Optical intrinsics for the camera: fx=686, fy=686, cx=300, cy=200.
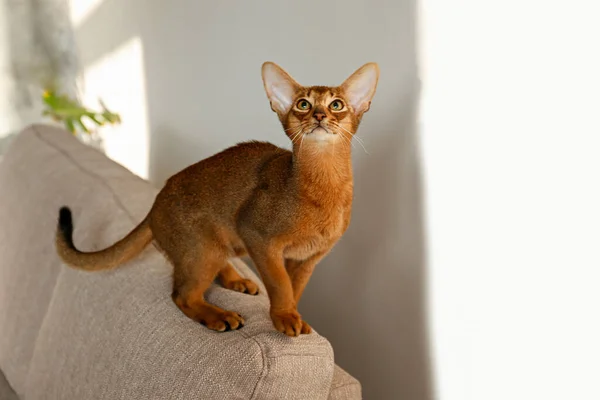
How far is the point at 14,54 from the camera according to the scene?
119 inches

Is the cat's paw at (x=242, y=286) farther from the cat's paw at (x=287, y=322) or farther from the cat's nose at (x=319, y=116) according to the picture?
the cat's nose at (x=319, y=116)

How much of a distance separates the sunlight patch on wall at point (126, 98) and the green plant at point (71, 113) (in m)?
0.04

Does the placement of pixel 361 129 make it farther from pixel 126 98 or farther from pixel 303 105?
pixel 126 98

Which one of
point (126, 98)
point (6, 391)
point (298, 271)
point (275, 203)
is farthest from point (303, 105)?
point (126, 98)

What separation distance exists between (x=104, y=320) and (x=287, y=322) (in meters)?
0.47

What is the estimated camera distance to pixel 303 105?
1.03 metres

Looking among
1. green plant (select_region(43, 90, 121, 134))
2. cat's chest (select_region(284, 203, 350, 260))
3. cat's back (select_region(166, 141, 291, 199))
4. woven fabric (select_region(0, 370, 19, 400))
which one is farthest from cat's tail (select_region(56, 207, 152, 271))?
green plant (select_region(43, 90, 121, 134))

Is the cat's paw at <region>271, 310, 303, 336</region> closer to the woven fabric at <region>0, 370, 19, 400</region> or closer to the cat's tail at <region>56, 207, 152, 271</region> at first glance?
the cat's tail at <region>56, 207, 152, 271</region>

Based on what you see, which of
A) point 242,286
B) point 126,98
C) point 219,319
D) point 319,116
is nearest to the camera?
point 319,116

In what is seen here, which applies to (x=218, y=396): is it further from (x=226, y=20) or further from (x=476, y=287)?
(x=226, y=20)

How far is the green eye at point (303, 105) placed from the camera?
1.03 m

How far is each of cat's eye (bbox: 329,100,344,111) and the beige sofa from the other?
0.36 metres

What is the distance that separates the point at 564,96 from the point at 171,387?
29.1 inches

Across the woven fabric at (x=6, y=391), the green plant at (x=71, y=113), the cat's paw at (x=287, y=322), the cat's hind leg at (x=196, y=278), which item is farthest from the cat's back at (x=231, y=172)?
the green plant at (x=71, y=113)
